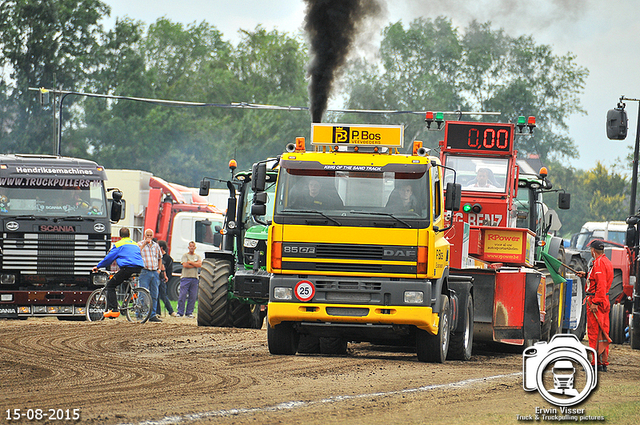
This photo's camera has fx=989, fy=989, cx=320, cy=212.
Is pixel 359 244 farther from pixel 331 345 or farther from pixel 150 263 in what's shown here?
pixel 150 263

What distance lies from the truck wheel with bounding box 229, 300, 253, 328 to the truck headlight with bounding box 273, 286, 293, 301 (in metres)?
5.82

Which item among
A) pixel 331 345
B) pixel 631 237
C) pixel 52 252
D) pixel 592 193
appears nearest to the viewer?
pixel 331 345

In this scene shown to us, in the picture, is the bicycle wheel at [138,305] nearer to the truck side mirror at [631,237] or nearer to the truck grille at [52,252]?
the truck grille at [52,252]

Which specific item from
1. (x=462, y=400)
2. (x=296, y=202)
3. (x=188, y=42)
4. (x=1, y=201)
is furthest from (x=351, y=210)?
(x=188, y=42)

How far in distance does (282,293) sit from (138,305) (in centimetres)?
808

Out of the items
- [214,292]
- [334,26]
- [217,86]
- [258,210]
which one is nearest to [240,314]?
[214,292]

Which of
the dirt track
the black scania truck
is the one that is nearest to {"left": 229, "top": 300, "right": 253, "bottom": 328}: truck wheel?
the dirt track

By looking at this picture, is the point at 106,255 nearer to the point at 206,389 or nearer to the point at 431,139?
the point at 206,389

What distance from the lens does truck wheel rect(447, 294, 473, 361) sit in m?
14.7

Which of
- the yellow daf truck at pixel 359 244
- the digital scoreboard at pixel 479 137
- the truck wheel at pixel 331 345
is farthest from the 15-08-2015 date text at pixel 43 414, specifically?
the digital scoreboard at pixel 479 137

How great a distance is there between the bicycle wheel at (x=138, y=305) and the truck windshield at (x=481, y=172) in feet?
22.5

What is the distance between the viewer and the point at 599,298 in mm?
A: 14031

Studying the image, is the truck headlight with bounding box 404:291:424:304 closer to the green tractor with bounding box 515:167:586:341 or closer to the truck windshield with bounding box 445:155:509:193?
the green tractor with bounding box 515:167:586:341

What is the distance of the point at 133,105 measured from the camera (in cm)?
6656
